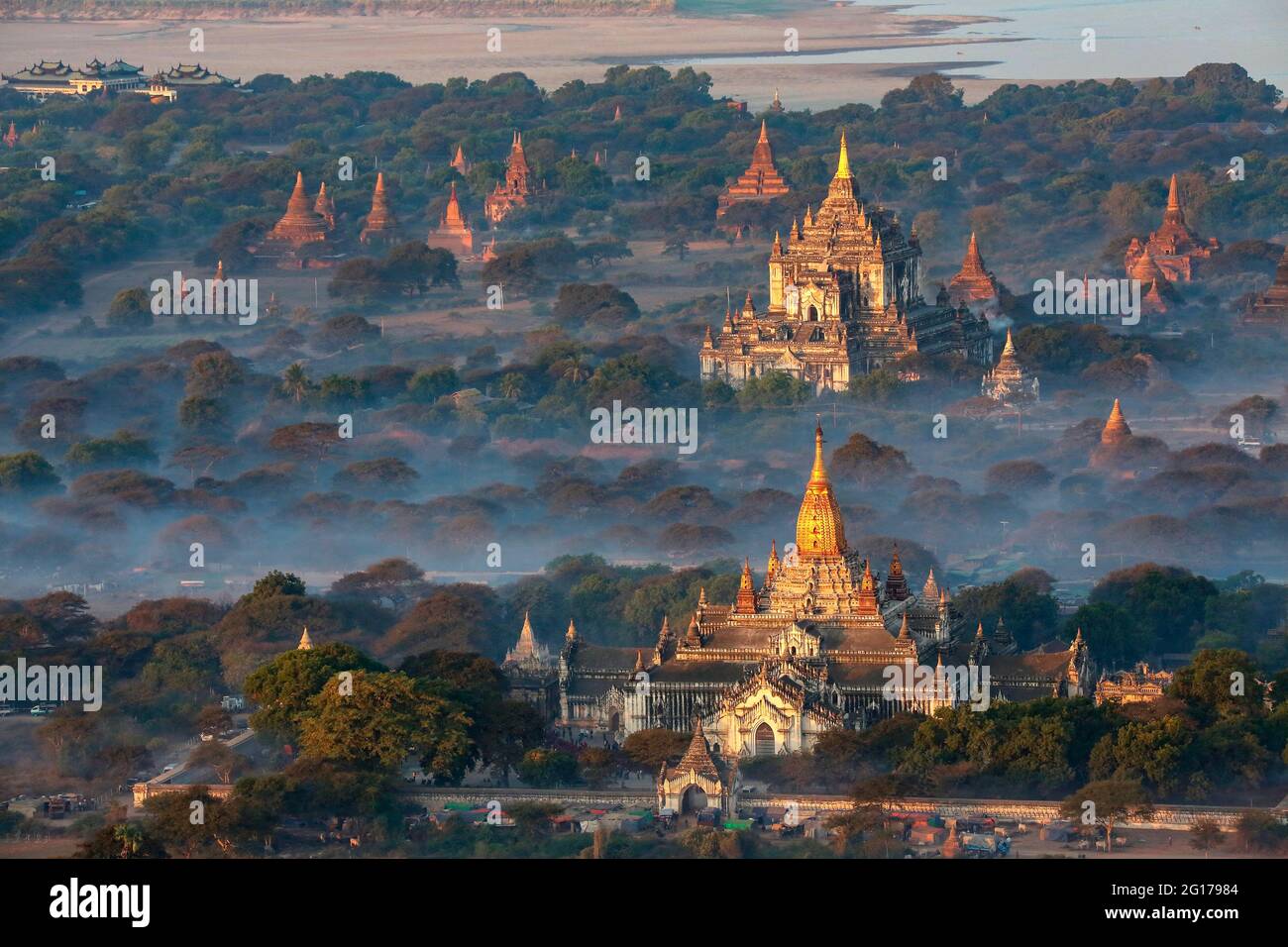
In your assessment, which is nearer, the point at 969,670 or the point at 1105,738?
the point at 1105,738

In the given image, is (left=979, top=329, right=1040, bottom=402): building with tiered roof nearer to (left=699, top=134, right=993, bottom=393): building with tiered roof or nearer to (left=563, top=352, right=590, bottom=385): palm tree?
(left=699, top=134, right=993, bottom=393): building with tiered roof

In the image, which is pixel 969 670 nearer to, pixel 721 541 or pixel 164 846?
pixel 164 846

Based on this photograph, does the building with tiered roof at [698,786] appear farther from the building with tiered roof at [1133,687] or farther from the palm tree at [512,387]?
the palm tree at [512,387]

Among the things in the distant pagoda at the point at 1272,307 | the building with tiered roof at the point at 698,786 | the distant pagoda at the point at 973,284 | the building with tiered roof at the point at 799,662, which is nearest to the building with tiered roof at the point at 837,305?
the distant pagoda at the point at 973,284
